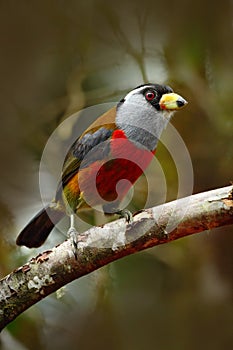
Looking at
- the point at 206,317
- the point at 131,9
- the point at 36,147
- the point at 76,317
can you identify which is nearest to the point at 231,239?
the point at 206,317

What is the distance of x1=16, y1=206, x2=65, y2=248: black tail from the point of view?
260 cm

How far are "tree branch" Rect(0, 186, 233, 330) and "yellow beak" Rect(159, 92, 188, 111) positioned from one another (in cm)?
62

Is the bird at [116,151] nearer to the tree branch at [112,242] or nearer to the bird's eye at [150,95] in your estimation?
the bird's eye at [150,95]

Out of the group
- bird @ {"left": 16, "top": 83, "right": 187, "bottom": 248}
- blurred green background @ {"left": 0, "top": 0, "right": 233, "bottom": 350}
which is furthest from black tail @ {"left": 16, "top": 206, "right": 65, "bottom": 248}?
blurred green background @ {"left": 0, "top": 0, "right": 233, "bottom": 350}

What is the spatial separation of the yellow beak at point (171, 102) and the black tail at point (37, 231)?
611 millimetres

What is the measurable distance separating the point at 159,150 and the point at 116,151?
741mm

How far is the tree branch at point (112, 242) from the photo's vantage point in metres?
1.74

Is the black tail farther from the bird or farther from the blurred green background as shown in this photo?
the blurred green background

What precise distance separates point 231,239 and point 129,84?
2.95ft

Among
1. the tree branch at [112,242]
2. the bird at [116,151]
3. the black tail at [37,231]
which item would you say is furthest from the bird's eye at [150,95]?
the tree branch at [112,242]

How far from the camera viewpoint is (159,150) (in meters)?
3.10

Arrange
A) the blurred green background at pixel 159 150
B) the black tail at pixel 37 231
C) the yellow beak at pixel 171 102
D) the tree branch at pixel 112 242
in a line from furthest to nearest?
the blurred green background at pixel 159 150 → the black tail at pixel 37 231 → the yellow beak at pixel 171 102 → the tree branch at pixel 112 242

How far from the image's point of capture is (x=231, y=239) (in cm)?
327

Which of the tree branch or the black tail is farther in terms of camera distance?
the black tail
